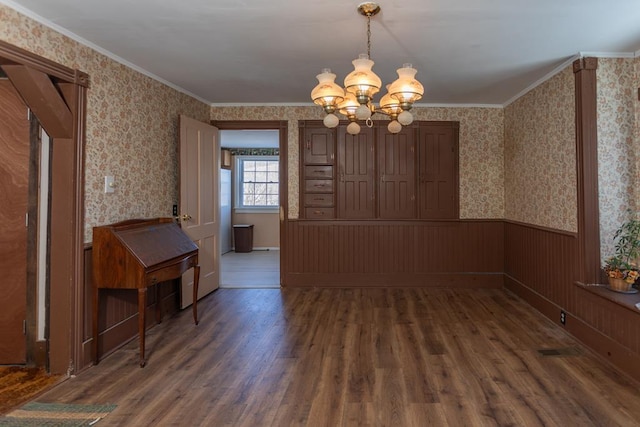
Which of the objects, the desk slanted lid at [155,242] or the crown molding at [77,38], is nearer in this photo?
the crown molding at [77,38]

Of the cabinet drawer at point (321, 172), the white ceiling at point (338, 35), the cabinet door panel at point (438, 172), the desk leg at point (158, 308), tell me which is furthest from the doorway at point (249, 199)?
the white ceiling at point (338, 35)

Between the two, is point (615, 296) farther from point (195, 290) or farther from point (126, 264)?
point (126, 264)

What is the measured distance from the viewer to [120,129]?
3.12 m

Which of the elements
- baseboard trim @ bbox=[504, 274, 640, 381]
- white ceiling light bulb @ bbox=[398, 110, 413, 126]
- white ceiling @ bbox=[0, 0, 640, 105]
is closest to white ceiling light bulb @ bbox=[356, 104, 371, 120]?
white ceiling light bulb @ bbox=[398, 110, 413, 126]

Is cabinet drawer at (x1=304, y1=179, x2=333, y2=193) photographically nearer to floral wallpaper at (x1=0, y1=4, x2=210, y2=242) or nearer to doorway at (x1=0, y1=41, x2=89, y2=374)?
floral wallpaper at (x1=0, y1=4, x2=210, y2=242)

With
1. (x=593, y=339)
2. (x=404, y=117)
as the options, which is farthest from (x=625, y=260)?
(x=404, y=117)

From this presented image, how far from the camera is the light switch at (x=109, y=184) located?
9.60 feet

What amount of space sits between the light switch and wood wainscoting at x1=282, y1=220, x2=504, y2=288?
229cm

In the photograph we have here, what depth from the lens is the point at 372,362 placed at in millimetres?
2727

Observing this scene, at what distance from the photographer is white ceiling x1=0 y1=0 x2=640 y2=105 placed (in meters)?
2.32

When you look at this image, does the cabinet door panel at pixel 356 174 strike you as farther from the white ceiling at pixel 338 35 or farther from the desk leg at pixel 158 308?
the desk leg at pixel 158 308

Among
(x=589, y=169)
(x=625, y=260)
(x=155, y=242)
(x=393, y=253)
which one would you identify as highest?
(x=589, y=169)

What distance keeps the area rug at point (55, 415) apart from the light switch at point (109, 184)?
59.2 inches

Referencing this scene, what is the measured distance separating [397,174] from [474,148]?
1062 millimetres
